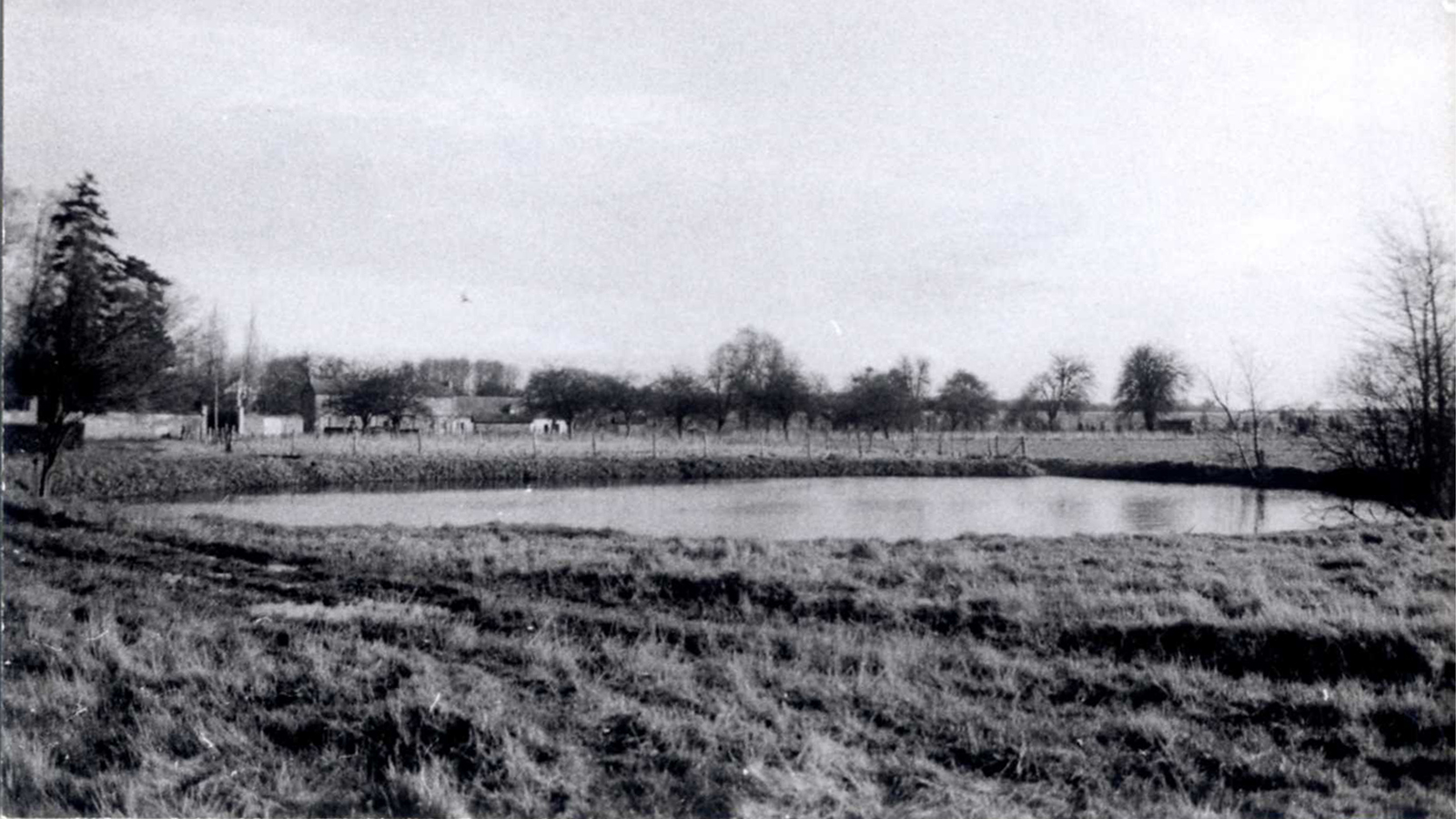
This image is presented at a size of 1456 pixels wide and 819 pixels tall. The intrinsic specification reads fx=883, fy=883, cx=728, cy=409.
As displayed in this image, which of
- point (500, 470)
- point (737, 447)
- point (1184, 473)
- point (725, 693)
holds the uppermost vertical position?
point (737, 447)

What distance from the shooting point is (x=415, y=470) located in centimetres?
3706

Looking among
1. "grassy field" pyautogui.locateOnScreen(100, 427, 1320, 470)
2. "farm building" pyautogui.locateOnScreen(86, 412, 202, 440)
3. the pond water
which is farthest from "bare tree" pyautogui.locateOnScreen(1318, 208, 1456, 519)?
"farm building" pyautogui.locateOnScreen(86, 412, 202, 440)

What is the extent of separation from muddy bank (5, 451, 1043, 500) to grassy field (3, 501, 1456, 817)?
20.5 meters

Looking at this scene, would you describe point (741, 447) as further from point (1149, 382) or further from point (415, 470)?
point (1149, 382)

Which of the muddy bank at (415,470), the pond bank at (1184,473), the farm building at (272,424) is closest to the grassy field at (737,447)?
the pond bank at (1184,473)

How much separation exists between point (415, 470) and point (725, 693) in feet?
109

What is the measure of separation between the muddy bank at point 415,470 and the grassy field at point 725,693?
67.1ft

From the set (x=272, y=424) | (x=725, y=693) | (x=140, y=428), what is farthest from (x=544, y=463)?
(x=272, y=424)

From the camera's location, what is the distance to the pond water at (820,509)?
21.8 m

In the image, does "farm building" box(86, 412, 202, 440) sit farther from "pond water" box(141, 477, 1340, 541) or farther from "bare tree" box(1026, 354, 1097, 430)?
"bare tree" box(1026, 354, 1097, 430)

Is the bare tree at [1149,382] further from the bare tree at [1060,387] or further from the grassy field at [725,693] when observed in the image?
the grassy field at [725,693]

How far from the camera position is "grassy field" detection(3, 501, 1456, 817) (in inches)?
200

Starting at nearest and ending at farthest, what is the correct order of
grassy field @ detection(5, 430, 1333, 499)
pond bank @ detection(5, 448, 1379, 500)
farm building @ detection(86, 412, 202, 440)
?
pond bank @ detection(5, 448, 1379, 500)
grassy field @ detection(5, 430, 1333, 499)
farm building @ detection(86, 412, 202, 440)

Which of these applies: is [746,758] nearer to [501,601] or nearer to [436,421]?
[501,601]
